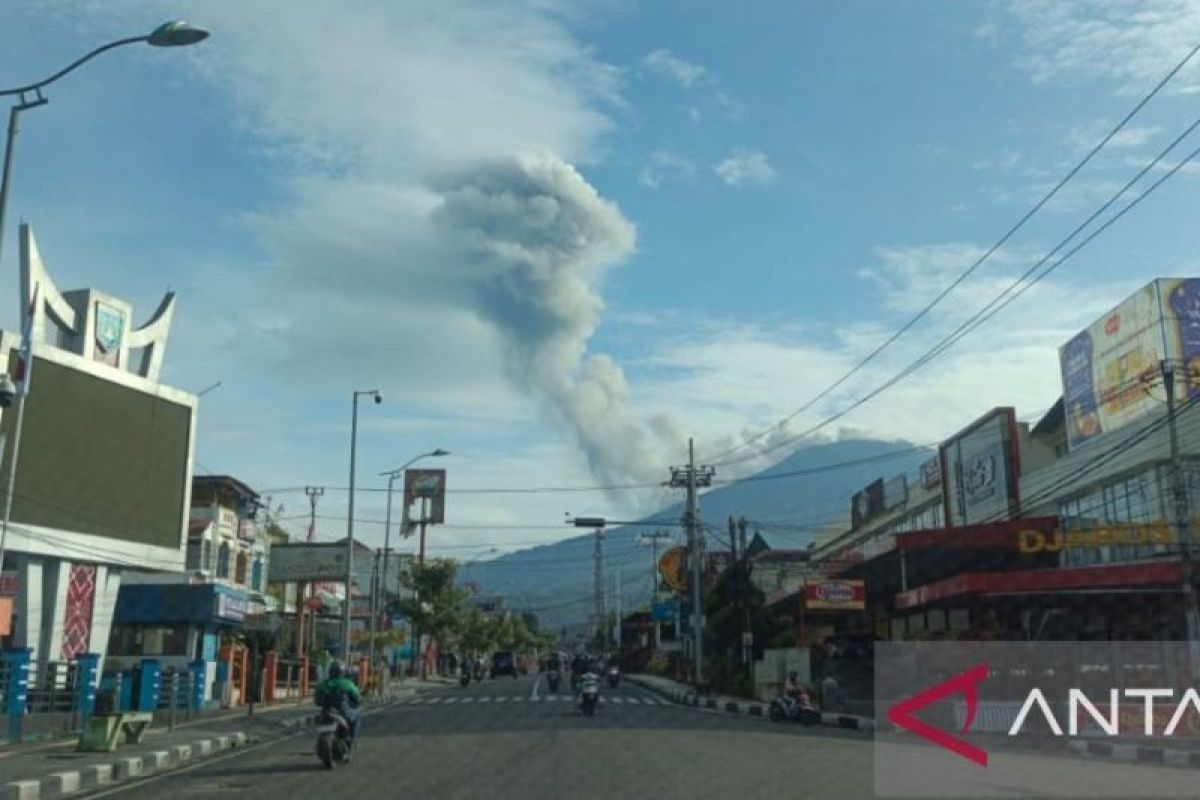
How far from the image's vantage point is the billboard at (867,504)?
70812 mm

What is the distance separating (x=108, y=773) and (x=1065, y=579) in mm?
24552

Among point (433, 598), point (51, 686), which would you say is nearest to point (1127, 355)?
point (51, 686)

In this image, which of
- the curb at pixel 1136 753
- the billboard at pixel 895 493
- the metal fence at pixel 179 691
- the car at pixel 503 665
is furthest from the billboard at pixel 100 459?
the car at pixel 503 665

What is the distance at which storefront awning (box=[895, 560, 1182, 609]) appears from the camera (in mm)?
28609

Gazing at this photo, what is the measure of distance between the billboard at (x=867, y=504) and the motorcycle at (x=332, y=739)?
57.4 meters

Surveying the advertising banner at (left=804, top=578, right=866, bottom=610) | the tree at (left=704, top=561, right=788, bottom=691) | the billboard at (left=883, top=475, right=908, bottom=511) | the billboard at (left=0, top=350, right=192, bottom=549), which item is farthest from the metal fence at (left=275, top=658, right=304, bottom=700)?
the billboard at (left=883, top=475, right=908, bottom=511)

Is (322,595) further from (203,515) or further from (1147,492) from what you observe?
(1147,492)

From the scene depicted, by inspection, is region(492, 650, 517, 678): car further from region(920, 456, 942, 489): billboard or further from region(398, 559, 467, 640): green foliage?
region(920, 456, 942, 489): billboard

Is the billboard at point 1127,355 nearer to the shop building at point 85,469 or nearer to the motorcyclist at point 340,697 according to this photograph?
the motorcyclist at point 340,697

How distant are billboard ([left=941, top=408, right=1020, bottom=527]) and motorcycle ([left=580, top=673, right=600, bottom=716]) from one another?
25266mm

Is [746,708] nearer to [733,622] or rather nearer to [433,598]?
[733,622]

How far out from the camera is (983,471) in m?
51.0

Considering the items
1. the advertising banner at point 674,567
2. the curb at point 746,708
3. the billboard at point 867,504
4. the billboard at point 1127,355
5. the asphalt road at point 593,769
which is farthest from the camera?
the billboard at point 867,504

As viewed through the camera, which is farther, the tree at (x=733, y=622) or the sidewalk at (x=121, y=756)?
the tree at (x=733, y=622)
